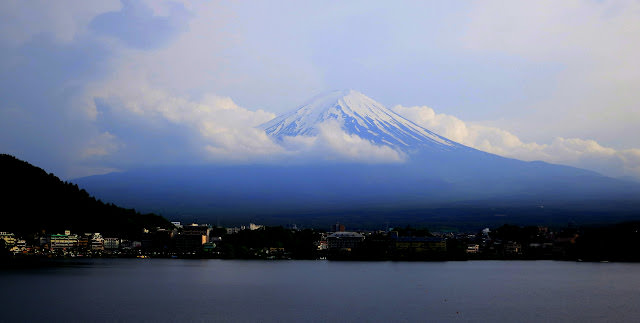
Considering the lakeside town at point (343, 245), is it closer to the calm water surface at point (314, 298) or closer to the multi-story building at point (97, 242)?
the multi-story building at point (97, 242)

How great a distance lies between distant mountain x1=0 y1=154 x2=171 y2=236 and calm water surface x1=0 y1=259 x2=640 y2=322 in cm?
4728

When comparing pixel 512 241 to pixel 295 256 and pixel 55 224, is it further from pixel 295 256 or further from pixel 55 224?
pixel 55 224

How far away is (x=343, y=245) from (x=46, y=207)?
40253mm

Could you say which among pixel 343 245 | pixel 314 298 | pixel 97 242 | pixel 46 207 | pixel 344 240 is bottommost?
pixel 314 298

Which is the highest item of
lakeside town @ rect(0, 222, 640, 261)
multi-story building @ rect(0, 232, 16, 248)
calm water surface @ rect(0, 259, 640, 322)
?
multi-story building @ rect(0, 232, 16, 248)

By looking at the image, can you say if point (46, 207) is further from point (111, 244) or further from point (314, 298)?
point (314, 298)

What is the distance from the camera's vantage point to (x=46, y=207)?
91.4m

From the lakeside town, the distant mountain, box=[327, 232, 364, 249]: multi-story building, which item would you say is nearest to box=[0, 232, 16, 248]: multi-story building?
the lakeside town

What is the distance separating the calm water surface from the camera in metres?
25.2

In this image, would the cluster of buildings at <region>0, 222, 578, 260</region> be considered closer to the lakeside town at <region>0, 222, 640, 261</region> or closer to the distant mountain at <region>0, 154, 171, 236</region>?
the lakeside town at <region>0, 222, 640, 261</region>

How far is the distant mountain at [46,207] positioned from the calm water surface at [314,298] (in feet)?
155

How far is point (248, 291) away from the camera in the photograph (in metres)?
34.3

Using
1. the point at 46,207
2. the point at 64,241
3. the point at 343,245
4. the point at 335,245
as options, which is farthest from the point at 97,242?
the point at 343,245

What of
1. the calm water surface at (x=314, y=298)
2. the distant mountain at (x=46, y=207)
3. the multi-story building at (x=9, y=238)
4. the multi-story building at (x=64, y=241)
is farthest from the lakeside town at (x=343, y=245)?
the calm water surface at (x=314, y=298)
